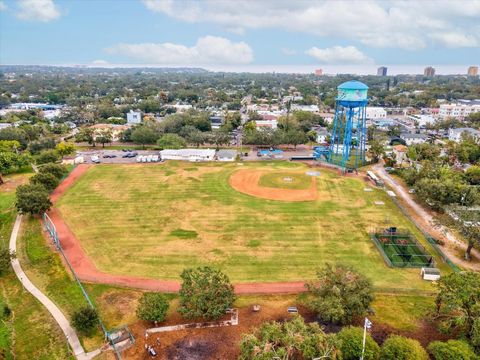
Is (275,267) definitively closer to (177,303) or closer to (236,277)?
(236,277)

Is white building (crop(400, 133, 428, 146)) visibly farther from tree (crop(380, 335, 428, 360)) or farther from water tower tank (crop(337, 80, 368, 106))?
tree (crop(380, 335, 428, 360))

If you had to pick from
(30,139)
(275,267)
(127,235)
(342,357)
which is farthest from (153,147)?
(342,357)

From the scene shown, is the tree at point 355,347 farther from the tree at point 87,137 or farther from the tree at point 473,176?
the tree at point 87,137

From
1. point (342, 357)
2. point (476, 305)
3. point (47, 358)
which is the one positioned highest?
point (476, 305)

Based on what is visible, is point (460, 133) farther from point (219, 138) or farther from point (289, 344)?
point (289, 344)

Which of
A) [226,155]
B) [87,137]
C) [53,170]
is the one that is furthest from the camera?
[87,137]

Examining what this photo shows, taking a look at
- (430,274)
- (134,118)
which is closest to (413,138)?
(430,274)

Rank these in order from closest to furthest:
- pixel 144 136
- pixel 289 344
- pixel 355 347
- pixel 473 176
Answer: pixel 289 344 → pixel 355 347 → pixel 473 176 → pixel 144 136
